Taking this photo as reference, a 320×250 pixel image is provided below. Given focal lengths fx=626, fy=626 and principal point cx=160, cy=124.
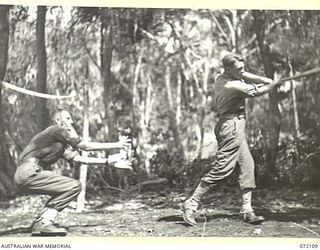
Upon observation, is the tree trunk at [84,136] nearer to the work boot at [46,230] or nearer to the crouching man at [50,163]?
the crouching man at [50,163]

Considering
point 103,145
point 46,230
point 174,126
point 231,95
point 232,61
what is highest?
point 232,61

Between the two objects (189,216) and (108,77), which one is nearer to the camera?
(189,216)

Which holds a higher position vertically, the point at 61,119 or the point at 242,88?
the point at 242,88

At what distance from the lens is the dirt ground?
156 inches

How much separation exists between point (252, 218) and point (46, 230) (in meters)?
1.30

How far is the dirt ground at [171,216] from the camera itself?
13.0 ft

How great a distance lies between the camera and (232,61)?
4027 millimetres

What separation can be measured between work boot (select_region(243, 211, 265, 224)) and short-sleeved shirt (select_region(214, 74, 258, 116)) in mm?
653

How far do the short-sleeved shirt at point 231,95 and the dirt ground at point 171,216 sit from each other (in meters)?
0.51

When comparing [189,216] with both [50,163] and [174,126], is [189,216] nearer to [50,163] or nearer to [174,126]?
[174,126]

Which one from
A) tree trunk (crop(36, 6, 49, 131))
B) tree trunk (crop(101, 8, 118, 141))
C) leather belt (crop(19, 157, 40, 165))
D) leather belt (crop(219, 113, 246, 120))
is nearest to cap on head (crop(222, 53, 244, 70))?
leather belt (crop(219, 113, 246, 120))

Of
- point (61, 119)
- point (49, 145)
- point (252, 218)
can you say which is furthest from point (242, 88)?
point (49, 145)

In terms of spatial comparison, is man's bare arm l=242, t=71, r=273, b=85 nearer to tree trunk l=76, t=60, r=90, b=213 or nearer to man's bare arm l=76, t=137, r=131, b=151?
man's bare arm l=76, t=137, r=131, b=151

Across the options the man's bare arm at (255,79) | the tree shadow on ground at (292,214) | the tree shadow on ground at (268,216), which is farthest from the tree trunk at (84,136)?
the tree shadow on ground at (292,214)
